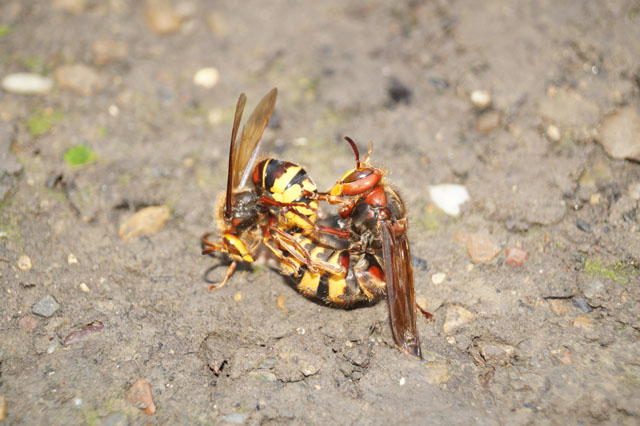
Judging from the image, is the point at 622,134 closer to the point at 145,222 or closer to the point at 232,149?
the point at 232,149

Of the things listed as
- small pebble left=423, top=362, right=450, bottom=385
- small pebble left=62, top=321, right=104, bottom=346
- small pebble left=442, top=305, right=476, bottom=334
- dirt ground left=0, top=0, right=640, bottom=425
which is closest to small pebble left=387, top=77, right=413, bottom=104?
dirt ground left=0, top=0, right=640, bottom=425

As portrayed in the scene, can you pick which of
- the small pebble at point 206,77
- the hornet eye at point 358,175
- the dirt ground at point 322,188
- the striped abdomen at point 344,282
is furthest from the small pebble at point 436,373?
the small pebble at point 206,77

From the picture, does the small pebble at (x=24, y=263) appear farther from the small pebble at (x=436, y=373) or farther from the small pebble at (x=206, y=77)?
the small pebble at (x=436, y=373)

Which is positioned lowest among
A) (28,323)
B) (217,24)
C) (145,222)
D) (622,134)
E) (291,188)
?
(28,323)

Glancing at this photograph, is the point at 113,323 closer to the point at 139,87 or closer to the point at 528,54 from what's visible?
the point at 139,87

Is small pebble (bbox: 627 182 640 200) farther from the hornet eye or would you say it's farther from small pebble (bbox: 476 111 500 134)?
the hornet eye

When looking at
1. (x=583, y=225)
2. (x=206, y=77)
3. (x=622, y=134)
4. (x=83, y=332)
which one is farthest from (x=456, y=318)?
(x=206, y=77)
